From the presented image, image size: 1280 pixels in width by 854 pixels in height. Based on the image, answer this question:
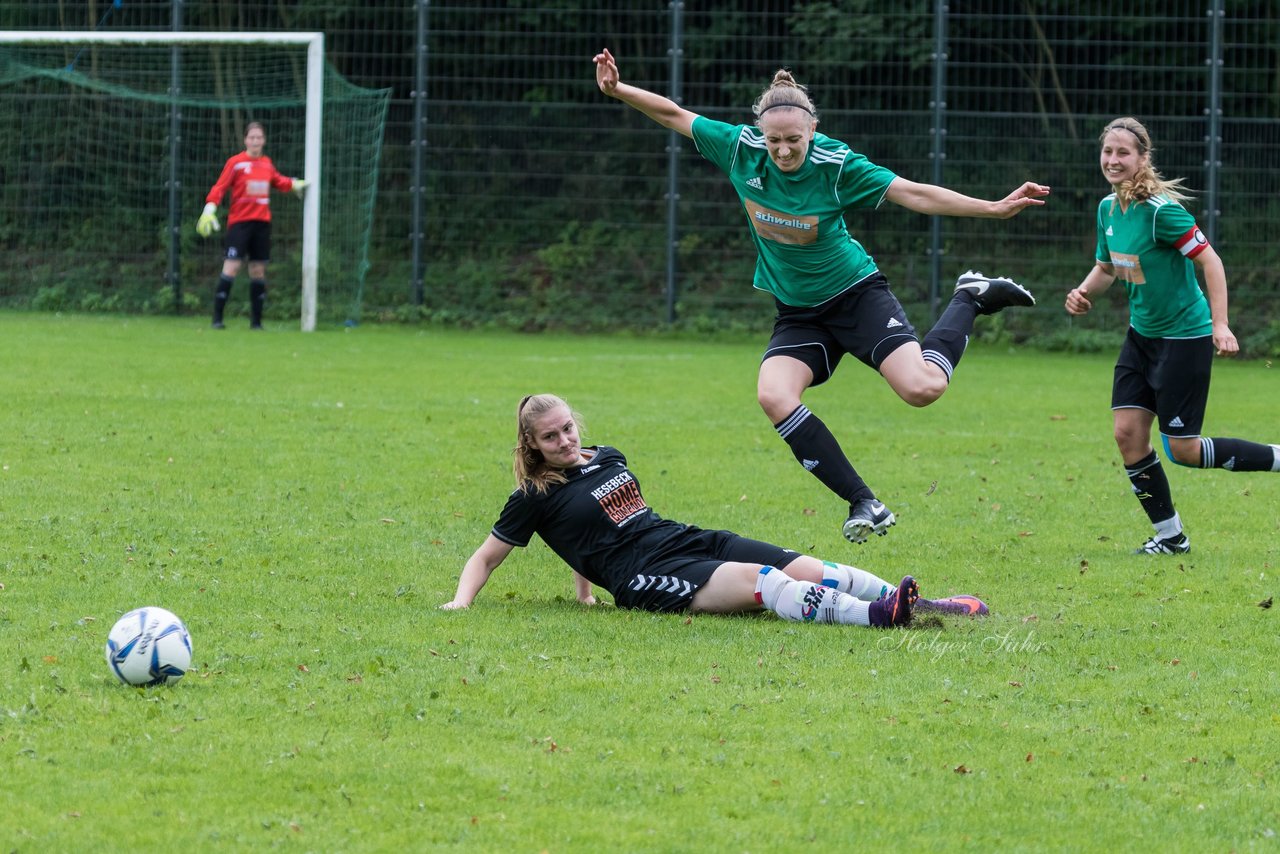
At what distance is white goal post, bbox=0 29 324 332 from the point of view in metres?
20.0

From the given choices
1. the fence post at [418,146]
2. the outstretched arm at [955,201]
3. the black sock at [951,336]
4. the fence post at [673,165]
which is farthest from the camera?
the fence post at [418,146]

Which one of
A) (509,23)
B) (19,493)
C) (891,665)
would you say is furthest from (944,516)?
(509,23)

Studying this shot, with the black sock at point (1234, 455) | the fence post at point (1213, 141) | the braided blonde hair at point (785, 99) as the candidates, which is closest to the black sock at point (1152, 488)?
the black sock at point (1234, 455)

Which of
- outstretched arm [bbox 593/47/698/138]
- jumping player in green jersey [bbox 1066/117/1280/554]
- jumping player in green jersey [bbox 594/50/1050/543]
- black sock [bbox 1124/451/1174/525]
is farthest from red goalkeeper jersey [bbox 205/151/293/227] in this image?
black sock [bbox 1124/451/1174/525]

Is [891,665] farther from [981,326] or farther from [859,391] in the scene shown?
[981,326]

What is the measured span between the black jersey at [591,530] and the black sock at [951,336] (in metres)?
1.45

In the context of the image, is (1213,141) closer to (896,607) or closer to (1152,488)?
(1152,488)

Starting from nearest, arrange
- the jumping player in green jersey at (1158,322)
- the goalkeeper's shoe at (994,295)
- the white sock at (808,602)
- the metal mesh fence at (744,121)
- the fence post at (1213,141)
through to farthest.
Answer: the white sock at (808,602), the goalkeeper's shoe at (994,295), the jumping player in green jersey at (1158,322), the fence post at (1213,141), the metal mesh fence at (744,121)

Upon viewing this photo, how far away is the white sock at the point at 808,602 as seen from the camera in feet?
20.5

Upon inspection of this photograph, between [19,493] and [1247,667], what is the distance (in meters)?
6.18

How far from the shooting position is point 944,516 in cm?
907

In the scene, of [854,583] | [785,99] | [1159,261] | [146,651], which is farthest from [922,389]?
[146,651]

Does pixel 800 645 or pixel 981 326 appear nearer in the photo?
pixel 800 645

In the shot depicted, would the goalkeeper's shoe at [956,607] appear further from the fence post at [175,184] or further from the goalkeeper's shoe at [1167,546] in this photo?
the fence post at [175,184]
